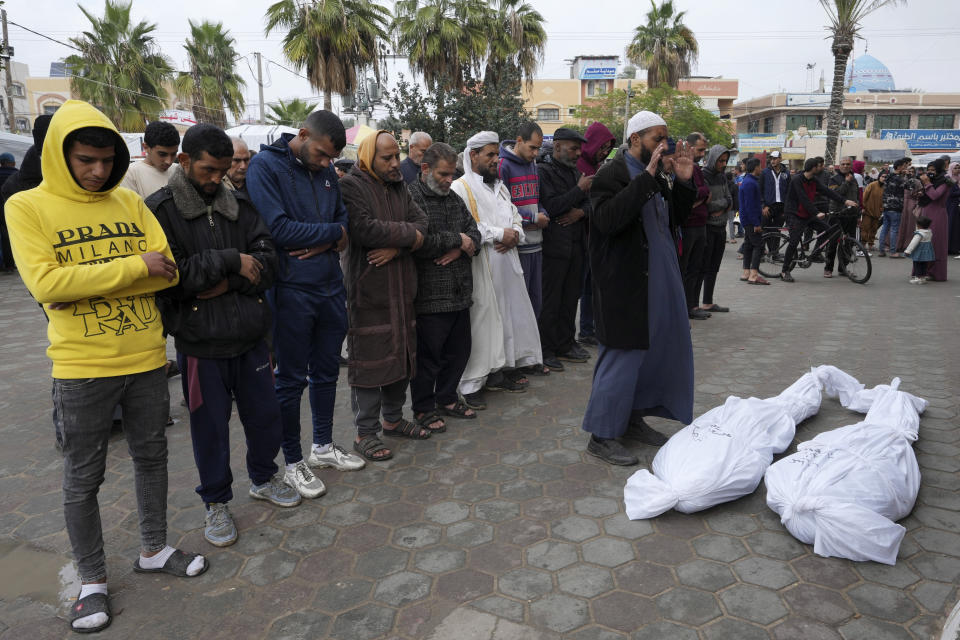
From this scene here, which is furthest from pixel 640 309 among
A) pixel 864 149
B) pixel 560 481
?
pixel 864 149

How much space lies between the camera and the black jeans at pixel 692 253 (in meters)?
7.01

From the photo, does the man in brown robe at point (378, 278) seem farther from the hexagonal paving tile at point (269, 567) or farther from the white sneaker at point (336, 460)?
the hexagonal paving tile at point (269, 567)

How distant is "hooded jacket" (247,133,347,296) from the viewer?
3.21 metres

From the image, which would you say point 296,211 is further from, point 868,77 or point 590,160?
point 868,77

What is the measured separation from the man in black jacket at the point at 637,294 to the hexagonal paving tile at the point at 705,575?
0.98 metres

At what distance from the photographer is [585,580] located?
2.62 m

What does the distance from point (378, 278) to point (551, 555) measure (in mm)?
1859

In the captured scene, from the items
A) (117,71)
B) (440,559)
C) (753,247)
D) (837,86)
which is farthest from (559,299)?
(117,71)

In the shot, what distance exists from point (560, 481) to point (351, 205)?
195 cm

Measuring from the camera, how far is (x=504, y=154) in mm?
5301

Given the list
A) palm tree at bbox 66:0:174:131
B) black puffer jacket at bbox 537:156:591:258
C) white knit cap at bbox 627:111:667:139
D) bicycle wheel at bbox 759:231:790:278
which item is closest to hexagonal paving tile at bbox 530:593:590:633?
white knit cap at bbox 627:111:667:139

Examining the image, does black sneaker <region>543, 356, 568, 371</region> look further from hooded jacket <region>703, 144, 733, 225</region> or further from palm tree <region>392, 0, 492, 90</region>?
palm tree <region>392, 0, 492, 90</region>

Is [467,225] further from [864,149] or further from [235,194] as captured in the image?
[864,149]

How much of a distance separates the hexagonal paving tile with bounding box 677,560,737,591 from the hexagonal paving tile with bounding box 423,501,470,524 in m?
1.06
